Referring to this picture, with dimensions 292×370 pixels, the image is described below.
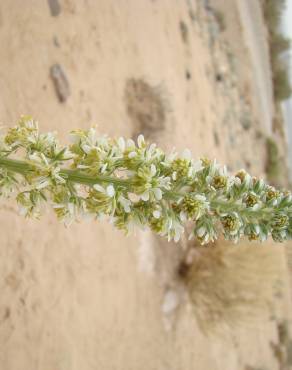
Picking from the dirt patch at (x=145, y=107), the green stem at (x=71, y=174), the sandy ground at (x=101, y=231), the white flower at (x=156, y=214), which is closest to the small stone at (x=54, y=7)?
the sandy ground at (x=101, y=231)

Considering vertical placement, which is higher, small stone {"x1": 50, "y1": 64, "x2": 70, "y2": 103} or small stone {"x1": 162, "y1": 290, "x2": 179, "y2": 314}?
small stone {"x1": 50, "y1": 64, "x2": 70, "y2": 103}

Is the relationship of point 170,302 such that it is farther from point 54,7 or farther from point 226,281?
point 54,7

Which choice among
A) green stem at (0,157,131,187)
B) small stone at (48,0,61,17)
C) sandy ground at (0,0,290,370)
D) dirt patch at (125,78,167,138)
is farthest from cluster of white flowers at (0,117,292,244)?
dirt patch at (125,78,167,138)

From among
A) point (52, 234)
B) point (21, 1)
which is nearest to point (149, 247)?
point (52, 234)

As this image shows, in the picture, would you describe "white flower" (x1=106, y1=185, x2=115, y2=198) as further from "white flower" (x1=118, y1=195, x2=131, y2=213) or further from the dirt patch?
the dirt patch

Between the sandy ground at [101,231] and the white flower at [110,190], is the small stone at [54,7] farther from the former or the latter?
the white flower at [110,190]

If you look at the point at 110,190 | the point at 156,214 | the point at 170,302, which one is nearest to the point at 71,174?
the point at 110,190
